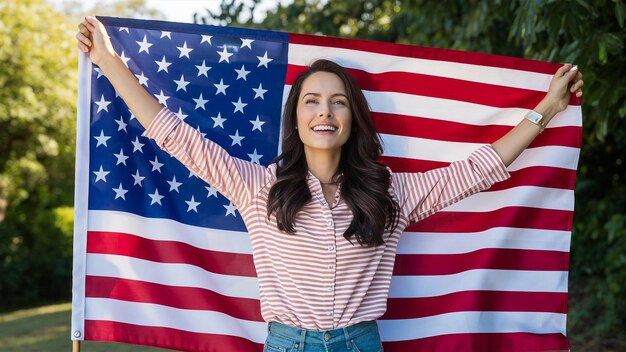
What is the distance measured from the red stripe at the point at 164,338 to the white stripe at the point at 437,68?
1.50 m

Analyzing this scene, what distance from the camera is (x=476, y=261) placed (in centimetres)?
447

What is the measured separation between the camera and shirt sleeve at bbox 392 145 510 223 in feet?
11.9

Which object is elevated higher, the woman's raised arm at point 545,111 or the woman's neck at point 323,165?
the woman's raised arm at point 545,111

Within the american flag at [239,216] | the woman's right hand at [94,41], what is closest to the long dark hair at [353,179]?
the american flag at [239,216]

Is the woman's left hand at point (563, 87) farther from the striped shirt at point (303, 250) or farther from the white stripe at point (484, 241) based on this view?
the striped shirt at point (303, 250)

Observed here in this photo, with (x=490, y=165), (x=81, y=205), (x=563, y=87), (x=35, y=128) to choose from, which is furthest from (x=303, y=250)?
(x=35, y=128)

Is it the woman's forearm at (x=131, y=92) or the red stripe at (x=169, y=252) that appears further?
the red stripe at (x=169, y=252)

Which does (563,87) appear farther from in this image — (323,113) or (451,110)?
(323,113)

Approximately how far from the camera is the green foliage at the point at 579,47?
4977 mm

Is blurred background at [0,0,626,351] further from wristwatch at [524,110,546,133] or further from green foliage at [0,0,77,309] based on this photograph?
wristwatch at [524,110,546,133]

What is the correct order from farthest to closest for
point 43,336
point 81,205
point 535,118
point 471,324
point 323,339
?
point 43,336 → point 471,324 → point 81,205 → point 535,118 → point 323,339

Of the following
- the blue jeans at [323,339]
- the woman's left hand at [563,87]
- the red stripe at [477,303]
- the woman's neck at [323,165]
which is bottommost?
the blue jeans at [323,339]

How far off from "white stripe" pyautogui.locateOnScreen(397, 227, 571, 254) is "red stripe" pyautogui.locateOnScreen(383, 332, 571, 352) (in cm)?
47

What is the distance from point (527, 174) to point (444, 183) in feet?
3.30
